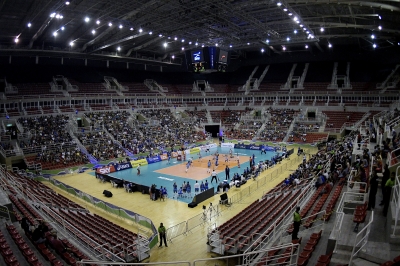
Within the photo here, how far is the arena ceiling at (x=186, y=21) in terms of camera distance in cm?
2855

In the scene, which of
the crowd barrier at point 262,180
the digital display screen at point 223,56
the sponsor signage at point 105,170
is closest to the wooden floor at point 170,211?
the crowd barrier at point 262,180

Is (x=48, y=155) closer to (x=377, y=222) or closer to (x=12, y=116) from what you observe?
(x=12, y=116)

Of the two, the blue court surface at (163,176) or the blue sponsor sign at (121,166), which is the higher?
the blue sponsor sign at (121,166)

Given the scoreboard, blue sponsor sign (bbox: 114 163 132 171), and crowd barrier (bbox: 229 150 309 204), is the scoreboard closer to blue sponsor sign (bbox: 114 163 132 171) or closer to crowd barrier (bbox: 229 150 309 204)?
crowd barrier (bbox: 229 150 309 204)

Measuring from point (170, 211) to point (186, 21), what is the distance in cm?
2328

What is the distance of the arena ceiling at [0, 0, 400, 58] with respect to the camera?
2855 centimetres

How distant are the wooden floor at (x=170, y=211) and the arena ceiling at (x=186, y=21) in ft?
53.3

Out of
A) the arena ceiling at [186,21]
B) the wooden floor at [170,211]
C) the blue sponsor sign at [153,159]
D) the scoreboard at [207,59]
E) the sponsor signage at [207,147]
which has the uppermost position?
the arena ceiling at [186,21]

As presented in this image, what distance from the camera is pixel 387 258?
22.6 feet

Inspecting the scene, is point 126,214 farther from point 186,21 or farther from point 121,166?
point 186,21

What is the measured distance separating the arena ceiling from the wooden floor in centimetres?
1623

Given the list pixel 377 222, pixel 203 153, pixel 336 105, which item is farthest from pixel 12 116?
pixel 336 105

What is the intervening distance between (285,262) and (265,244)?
10.2 ft

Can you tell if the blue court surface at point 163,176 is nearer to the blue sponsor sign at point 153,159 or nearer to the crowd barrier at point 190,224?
the blue sponsor sign at point 153,159
